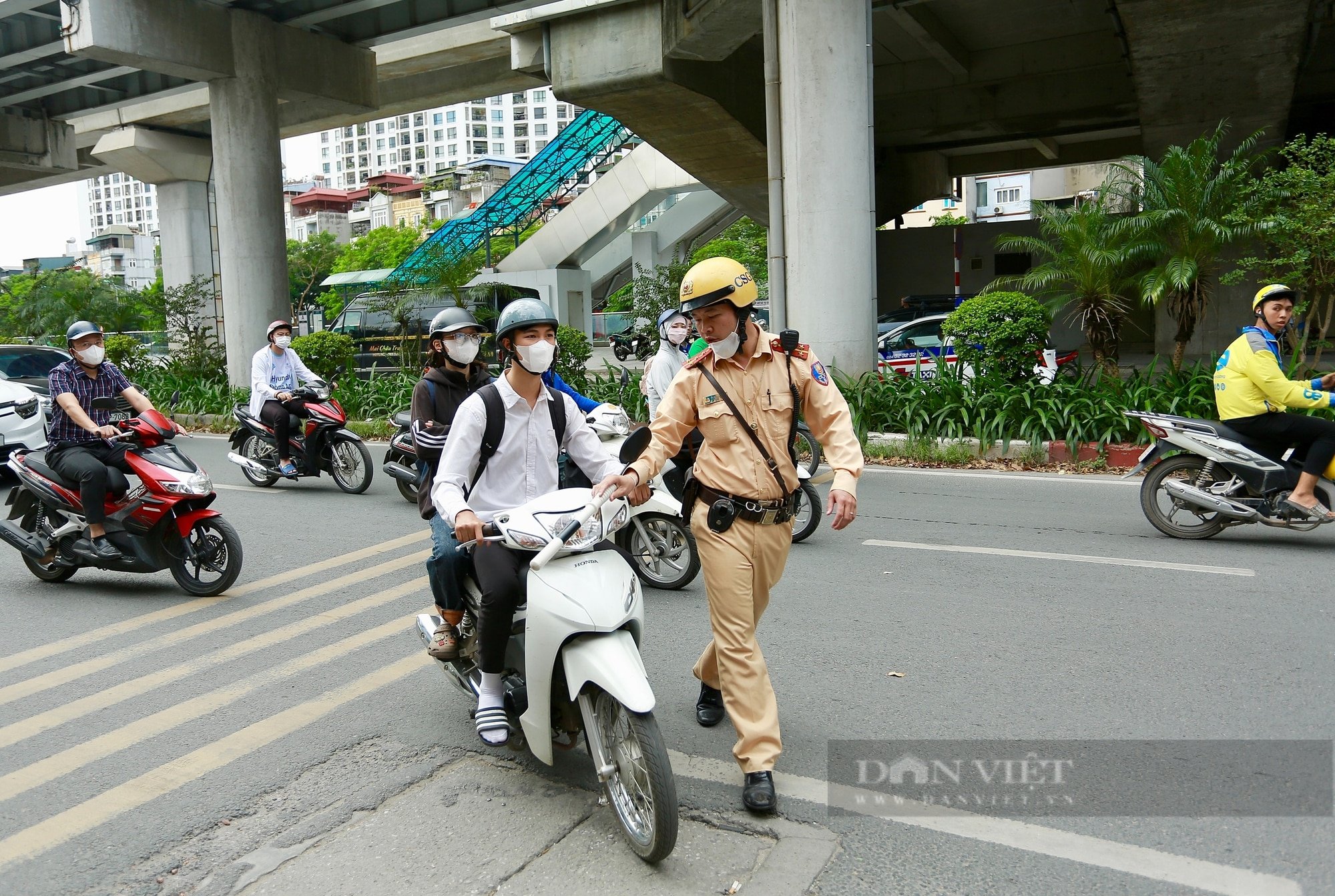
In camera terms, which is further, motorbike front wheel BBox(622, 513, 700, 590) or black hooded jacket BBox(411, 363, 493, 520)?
motorbike front wheel BBox(622, 513, 700, 590)

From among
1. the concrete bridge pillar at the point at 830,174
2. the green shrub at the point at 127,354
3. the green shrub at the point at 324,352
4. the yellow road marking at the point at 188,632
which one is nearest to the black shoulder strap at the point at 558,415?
the yellow road marking at the point at 188,632

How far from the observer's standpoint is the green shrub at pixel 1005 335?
11586 millimetres

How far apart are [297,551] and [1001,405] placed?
7.14 metres

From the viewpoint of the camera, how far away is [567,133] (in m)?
35.0

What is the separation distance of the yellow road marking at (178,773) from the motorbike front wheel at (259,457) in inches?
248

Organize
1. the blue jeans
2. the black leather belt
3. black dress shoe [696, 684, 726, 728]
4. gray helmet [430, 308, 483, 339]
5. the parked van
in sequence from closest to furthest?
the black leather belt, the blue jeans, black dress shoe [696, 684, 726, 728], gray helmet [430, 308, 483, 339], the parked van

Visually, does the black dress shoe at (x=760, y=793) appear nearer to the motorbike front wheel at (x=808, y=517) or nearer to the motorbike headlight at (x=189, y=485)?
the motorbike front wheel at (x=808, y=517)

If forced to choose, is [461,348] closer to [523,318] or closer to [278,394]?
[523,318]

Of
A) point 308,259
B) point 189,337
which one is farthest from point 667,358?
point 308,259

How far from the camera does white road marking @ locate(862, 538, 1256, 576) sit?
6.47m

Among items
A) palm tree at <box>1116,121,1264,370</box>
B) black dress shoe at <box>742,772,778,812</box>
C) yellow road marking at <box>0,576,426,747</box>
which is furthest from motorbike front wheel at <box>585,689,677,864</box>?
palm tree at <box>1116,121,1264,370</box>

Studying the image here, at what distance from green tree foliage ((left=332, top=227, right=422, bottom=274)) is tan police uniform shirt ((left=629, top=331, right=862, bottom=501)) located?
7082 centimetres

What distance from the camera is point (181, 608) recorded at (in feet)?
21.4

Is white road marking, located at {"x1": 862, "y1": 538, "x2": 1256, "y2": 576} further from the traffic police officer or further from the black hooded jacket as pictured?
the traffic police officer
